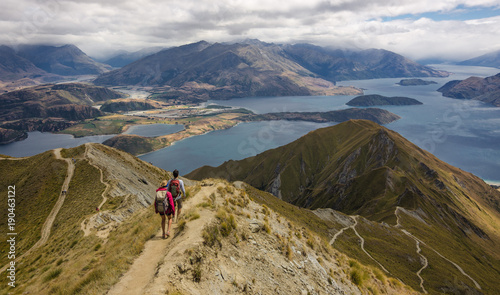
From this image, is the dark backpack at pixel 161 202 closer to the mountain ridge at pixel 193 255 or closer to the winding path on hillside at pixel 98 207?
the mountain ridge at pixel 193 255

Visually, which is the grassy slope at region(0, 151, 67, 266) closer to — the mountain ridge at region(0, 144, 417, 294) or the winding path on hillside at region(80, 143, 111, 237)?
the mountain ridge at region(0, 144, 417, 294)

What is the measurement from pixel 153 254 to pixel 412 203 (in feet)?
410

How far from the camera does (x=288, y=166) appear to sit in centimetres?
19988

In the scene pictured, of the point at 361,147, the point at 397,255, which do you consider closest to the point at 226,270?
the point at 397,255

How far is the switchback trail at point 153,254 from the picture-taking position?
12.6 meters

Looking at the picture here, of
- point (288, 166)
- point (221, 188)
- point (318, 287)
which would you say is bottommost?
point (288, 166)

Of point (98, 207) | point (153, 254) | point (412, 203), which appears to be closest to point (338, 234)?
point (412, 203)

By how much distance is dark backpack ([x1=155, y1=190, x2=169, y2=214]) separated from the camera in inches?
674

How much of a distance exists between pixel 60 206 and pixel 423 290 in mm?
87586

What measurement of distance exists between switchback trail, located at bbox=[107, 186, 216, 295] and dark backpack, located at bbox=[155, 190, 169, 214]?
206cm

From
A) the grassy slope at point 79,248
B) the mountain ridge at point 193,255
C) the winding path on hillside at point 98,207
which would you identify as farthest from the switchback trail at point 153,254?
the winding path on hillside at point 98,207

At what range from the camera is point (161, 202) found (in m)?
17.4

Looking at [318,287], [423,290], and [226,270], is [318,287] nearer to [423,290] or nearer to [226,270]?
[226,270]

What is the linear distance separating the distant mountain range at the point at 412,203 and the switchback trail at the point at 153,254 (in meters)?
67.0
